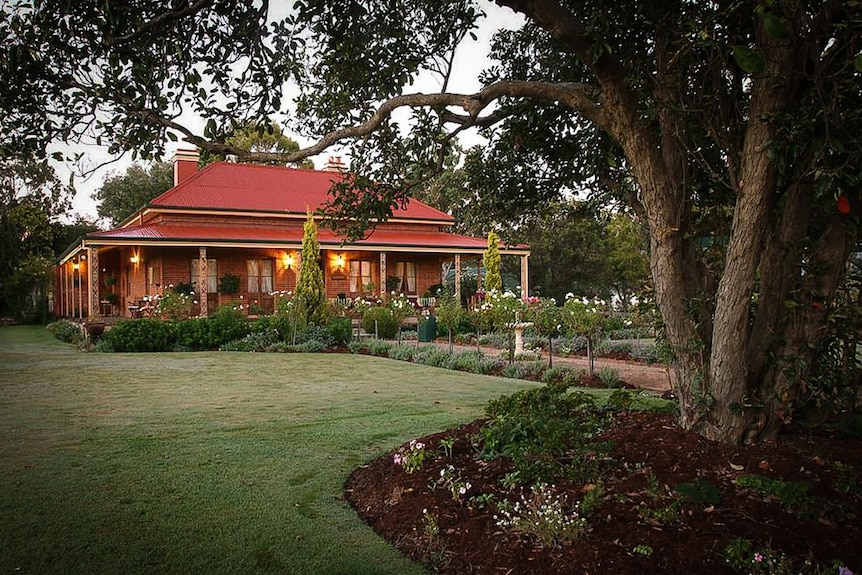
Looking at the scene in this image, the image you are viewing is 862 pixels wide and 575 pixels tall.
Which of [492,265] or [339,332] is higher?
[492,265]

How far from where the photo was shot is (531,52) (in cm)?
707

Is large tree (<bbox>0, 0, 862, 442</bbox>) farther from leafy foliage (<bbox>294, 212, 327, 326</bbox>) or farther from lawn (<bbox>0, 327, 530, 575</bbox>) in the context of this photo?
leafy foliage (<bbox>294, 212, 327, 326</bbox>)

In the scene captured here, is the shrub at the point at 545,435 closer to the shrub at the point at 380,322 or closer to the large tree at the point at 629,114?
the large tree at the point at 629,114

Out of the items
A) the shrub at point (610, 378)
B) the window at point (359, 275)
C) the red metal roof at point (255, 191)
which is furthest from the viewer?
the window at point (359, 275)

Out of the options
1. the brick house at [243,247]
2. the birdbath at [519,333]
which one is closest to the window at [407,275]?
the brick house at [243,247]

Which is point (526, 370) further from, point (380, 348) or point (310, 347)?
point (310, 347)

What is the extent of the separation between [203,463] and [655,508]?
3577 millimetres

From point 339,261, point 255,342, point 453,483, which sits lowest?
point 255,342

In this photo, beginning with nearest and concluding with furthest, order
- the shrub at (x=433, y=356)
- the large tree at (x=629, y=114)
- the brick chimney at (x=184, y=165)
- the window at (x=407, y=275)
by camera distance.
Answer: the large tree at (x=629, y=114), the shrub at (x=433, y=356), the brick chimney at (x=184, y=165), the window at (x=407, y=275)

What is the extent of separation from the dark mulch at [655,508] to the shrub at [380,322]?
1392 centimetres

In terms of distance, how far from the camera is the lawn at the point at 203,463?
352 centimetres

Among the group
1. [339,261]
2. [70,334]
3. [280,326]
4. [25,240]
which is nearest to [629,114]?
[280,326]

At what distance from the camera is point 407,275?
28734 mm

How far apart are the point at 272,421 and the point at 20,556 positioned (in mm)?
3649
